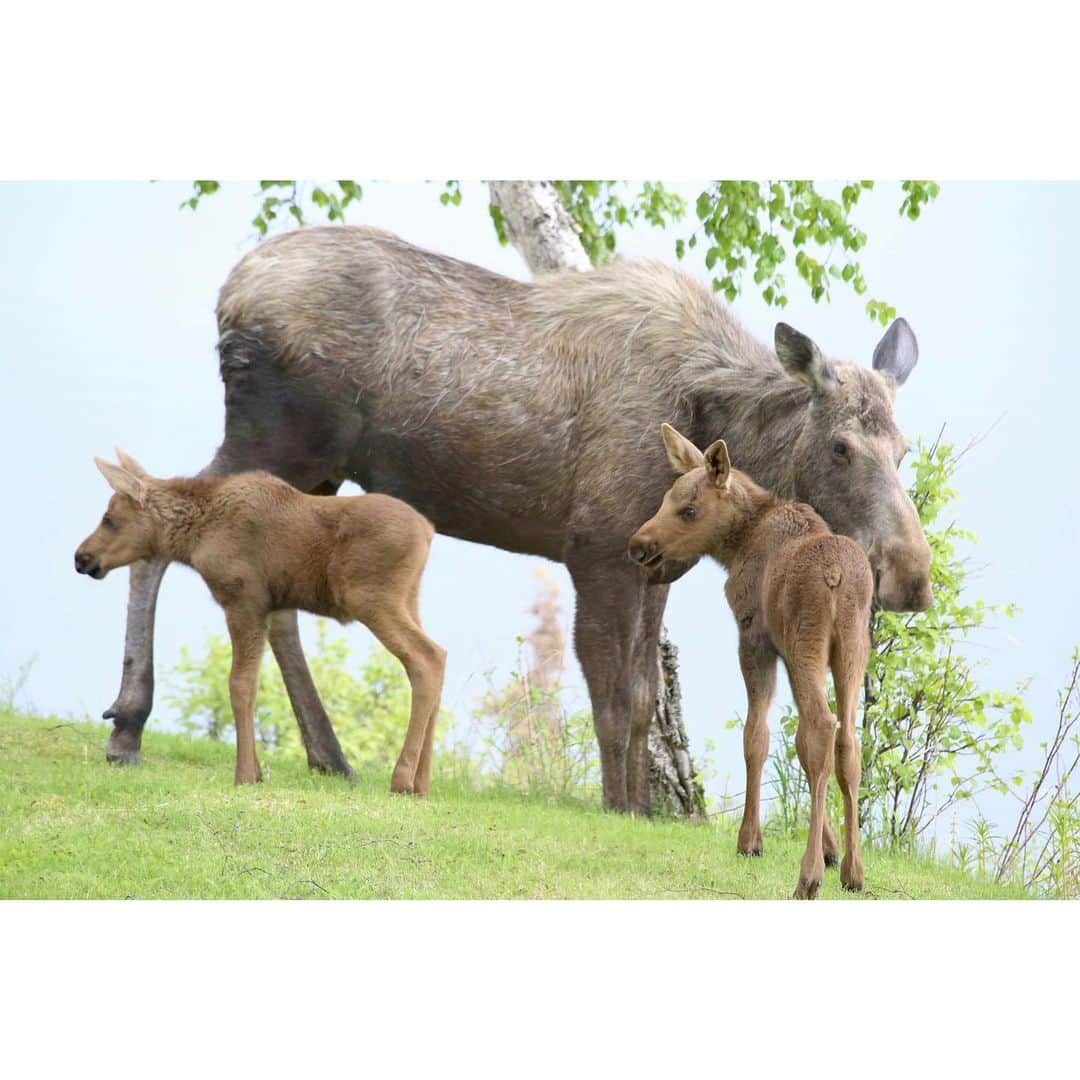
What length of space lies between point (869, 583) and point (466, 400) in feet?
6.49

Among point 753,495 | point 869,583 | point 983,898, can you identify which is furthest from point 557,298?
point 983,898

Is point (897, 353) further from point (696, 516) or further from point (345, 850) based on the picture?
point (345, 850)

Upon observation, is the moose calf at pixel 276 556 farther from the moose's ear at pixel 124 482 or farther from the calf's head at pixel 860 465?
the calf's head at pixel 860 465

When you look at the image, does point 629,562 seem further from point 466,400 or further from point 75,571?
point 75,571

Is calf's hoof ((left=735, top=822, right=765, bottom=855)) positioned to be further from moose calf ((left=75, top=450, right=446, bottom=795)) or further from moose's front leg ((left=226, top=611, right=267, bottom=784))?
moose's front leg ((left=226, top=611, right=267, bottom=784))

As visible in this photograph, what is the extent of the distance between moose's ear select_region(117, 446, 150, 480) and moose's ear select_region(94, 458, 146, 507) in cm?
4

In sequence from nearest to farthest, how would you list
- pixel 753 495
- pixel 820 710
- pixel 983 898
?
pixel 820 710
pixel 753 495
pixel 983 898

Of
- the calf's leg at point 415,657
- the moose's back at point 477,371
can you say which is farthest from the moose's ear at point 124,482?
the calf's leg at point 415,657

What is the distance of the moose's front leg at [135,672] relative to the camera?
6.30m

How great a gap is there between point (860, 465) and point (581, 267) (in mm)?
2753

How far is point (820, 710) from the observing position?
4.84 metres

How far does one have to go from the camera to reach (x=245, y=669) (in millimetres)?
5820

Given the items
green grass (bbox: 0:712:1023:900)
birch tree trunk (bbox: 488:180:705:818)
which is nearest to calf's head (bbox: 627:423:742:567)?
green grass (bbox: 0:712:1023:900)

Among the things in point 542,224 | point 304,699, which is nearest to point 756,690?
point 304,699
